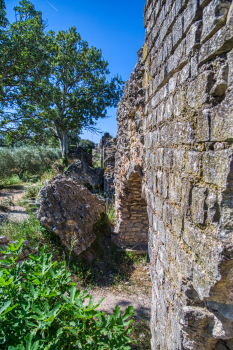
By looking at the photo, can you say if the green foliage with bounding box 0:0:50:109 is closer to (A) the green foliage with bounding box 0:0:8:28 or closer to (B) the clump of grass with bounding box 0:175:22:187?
(A) the green foliage with bounding box 0:0:8:28

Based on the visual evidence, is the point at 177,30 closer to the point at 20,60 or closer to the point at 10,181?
the point at 20,60

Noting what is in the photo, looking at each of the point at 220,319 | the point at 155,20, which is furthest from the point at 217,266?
the point at 155,20

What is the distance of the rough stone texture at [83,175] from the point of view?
8.64 m

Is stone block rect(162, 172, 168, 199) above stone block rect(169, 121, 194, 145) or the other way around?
the other way around

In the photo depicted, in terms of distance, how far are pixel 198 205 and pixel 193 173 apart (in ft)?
0.62

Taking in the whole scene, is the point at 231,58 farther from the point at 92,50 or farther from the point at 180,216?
the point at 92,50

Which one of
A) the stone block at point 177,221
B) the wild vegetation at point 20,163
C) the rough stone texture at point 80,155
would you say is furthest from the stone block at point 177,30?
the rough stone texture at point 80,155

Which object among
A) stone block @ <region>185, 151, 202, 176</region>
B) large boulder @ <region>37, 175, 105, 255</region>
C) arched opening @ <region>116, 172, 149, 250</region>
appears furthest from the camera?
arched opening @ <region>116, 172, 149, 250</region>

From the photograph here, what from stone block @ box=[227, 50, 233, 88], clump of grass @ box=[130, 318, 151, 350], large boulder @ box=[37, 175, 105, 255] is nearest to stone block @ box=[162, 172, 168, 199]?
stone block @ box=[227, 50, 233, 88]

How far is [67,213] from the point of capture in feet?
14.5

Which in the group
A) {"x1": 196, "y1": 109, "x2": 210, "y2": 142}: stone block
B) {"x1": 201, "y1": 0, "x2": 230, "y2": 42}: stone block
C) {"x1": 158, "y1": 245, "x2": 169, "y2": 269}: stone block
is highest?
{"x1": 201, "y1": 0, "x2": 230, "y2": 42}: stone block

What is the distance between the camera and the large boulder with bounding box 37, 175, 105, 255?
4.31 m

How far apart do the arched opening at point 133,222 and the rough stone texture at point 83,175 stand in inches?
140

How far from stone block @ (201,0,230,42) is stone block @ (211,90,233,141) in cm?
34
